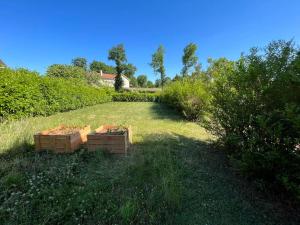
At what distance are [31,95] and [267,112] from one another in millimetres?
8867

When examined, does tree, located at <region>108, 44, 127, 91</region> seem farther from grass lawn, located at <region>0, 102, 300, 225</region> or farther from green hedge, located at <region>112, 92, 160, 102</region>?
grass lawn, located at <region>0, 102, 300, 225</region>

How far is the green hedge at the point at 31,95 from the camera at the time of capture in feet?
21.5

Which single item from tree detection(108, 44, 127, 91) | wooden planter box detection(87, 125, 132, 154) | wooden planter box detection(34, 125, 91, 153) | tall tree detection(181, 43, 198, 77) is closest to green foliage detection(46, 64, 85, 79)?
tree detection(108, 44, 127, 91)

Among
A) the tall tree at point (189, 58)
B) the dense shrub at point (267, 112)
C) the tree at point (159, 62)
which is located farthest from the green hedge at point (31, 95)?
the tree at point (159, 62)

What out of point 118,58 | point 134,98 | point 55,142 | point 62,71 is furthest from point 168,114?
point 118,58

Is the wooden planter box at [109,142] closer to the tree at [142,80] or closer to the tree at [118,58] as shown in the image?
the tree at [118,58]

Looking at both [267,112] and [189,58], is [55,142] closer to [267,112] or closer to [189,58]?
[267,112]

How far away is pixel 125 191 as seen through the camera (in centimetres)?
264

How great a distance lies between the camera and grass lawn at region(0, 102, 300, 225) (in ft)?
7.22

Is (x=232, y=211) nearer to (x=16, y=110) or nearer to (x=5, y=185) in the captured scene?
(x=5, y=185)

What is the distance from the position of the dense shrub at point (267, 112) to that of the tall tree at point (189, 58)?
87.0ft

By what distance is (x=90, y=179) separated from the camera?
2.94m

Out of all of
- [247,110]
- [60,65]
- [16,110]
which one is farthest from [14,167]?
[60,65]

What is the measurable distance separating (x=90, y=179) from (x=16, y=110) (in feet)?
19.2
